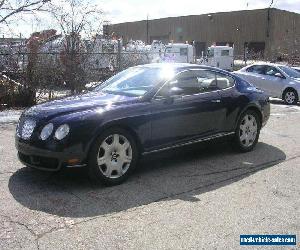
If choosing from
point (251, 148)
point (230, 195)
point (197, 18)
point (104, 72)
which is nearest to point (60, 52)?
point (104, 72)

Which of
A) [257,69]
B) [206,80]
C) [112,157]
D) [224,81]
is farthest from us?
[257,69]

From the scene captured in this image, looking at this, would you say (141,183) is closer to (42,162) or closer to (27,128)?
(42,162)

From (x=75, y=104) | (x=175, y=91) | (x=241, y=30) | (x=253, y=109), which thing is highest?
(x=241, y=30)

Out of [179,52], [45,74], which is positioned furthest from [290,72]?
A: [179,52]

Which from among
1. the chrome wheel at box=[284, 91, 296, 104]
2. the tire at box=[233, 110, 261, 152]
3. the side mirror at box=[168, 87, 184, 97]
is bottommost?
the chrome wheel at box=[284, 91, 296, 104]

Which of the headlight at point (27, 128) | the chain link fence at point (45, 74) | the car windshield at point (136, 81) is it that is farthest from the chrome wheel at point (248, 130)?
the chain link fence at point (45, 74)

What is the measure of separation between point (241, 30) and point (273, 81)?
1650 inches

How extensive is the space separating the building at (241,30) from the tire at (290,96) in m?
28.6

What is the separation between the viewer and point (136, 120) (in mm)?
5586

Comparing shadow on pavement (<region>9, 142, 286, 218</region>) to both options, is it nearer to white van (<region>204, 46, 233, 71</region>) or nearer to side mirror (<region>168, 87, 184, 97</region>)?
side mirror (<region>168, 87, 184, 97</region>)

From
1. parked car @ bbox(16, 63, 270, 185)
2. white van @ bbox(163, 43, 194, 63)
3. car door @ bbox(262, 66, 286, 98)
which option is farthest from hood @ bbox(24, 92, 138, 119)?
white van @ bbox(163, 43, 194, 63)

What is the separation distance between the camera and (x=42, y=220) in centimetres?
435

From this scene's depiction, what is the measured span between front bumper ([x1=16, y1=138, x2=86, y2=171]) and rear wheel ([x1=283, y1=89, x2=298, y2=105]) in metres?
11.7

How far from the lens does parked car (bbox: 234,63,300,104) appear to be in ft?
50.5
